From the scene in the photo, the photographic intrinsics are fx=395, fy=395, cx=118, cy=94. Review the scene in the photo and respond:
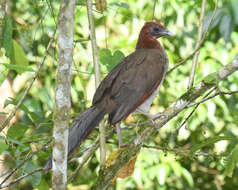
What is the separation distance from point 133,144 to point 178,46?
10.6 ft

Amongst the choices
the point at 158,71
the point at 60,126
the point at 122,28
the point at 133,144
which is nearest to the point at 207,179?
the point at 122,28

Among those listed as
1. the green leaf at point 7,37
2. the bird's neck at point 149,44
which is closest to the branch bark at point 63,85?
the green leaf at point 7,37

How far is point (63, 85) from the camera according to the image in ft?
7.39

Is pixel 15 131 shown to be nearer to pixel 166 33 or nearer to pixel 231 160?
pixel 231 160

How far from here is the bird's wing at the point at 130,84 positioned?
10.6 feet

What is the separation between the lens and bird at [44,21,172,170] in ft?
9.85

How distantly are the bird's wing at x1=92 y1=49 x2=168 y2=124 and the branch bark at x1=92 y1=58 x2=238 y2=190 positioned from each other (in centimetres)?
33

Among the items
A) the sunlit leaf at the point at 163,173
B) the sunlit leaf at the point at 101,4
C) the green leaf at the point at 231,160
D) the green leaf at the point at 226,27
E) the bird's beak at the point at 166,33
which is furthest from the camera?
the sunlit leaf at the point at 163,173

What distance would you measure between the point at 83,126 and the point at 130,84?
0.66 meters

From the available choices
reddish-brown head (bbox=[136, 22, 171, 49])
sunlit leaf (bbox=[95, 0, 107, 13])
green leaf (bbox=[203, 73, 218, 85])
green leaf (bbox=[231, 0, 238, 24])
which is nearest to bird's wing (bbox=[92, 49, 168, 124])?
reddish-brown head (bbox=[136, 22, 171, 49])

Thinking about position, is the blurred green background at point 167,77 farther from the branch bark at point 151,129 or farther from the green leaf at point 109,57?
the branch bark at point 151,129

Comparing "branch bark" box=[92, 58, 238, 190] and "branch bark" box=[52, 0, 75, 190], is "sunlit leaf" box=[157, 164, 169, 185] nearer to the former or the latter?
"branch bark" box=[92, 58, 238, 190]

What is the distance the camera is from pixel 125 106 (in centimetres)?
324

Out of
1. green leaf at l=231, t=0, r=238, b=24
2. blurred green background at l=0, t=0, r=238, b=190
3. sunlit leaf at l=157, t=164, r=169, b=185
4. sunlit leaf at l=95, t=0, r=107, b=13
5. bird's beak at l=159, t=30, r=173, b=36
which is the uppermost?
sunlit leaf at l=95, t=0, r=107, b=13
